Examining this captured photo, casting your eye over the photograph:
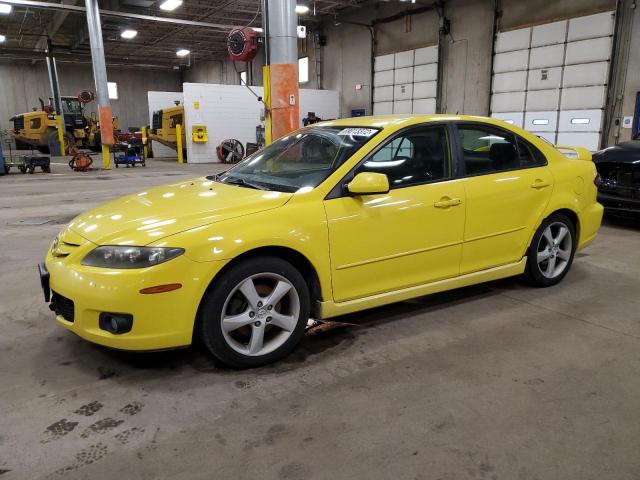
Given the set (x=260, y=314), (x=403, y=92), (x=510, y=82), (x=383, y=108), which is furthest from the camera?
(x=383, y=108)

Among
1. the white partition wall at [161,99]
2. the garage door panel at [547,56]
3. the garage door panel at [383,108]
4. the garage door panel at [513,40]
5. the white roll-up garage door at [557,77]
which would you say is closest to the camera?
the white roll-up garage door at [557,77]

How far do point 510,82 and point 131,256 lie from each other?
14.7 metres

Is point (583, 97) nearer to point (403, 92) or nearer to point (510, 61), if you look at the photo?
point (510, 61)

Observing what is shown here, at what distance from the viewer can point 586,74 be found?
1281cm

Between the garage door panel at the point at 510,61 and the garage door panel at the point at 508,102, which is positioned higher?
the garage door panel at the point at 510,61

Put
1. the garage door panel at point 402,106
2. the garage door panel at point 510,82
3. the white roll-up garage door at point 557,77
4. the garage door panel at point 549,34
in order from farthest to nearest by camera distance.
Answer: the garage door panel at point 402,106 < the garage door panel at point 510,82 < the garage door panel at point 549,34 < the white roll-up garage door at point 557,77

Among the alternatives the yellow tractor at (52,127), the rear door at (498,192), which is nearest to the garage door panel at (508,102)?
the rear door at (498,192)

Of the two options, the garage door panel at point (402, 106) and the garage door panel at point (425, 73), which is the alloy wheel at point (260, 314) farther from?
the garage door panel at point (402, 106)

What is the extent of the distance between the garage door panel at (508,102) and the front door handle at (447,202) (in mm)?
12762

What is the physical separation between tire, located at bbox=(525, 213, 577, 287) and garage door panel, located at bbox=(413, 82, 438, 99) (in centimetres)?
1382

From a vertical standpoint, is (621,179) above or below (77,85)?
below

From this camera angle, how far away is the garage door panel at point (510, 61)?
14.1m

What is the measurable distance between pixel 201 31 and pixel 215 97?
22.8 ft

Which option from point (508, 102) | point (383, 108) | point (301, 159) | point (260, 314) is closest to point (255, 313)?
point (260, 314)
